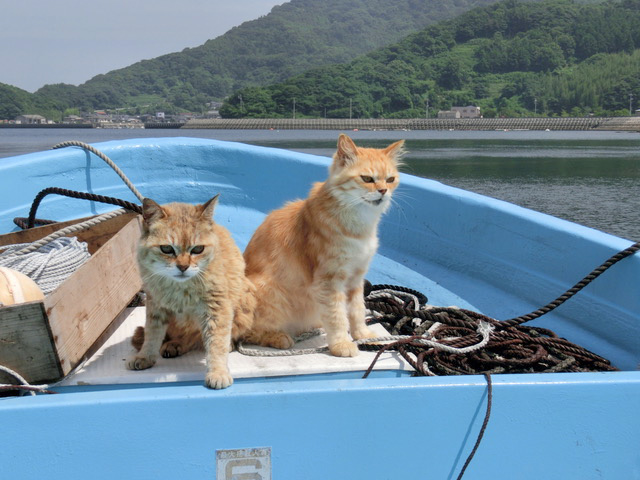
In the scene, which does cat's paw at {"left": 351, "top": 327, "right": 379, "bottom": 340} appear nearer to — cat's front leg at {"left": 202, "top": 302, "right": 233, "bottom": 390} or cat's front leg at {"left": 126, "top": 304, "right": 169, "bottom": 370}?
cat's front leg at {"left": 202, "top": 302, "right": 233, "bottom": 390}

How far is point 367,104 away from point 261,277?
110655mm

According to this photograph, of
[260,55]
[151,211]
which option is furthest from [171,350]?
[260,55]

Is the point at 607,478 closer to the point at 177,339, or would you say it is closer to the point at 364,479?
the point at 364,479

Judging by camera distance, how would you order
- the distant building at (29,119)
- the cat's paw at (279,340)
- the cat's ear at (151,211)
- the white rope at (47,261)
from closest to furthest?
the cat's ear at (151,211) → the cat's paw at (279,340) → the white rope at (47,261) → the distant building at (29,119)

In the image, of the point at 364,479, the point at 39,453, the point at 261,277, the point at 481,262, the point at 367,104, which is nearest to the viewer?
the point at 39,453

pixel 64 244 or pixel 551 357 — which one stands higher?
pixel 64 244

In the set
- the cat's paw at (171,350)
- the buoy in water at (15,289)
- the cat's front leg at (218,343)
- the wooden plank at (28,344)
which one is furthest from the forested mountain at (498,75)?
the wooden plank at (28,344)

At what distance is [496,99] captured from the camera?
118125mm

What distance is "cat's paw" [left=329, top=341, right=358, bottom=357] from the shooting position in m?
2.68

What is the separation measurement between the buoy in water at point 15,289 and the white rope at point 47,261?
0.29 metres

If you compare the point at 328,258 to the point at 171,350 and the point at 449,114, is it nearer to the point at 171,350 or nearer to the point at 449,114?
the point at 171,350

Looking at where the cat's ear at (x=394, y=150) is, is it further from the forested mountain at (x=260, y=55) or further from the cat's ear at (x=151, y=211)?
the forested mountain at (x=260, y=55)

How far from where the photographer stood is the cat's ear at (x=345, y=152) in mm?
2916

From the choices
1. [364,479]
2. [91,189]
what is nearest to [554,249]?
[364,479]
